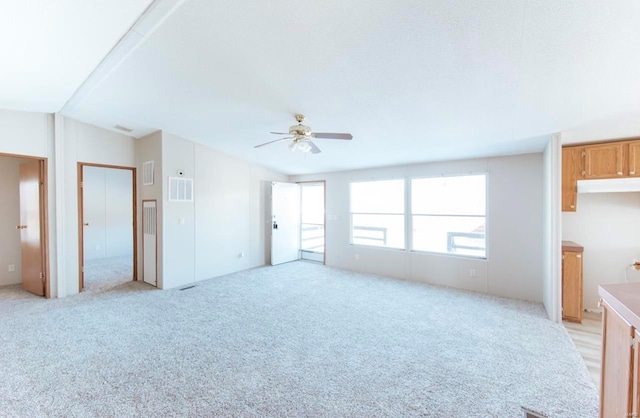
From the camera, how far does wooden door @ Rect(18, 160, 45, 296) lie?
13.8ft

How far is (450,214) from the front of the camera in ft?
16.2

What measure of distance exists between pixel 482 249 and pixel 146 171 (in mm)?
6218

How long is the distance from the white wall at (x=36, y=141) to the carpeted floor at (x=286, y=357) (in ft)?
2.94

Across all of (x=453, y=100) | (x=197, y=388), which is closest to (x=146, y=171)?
(x=197, y=388)

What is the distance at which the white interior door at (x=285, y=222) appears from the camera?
6.42 m

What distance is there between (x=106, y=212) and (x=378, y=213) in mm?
7245

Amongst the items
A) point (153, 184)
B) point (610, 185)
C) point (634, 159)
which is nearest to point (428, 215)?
point (610, 185)

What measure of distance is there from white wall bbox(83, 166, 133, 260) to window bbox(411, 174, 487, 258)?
24.7 feet

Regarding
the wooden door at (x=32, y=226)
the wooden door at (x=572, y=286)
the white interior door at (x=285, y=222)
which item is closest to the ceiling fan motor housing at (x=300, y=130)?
the white interior door at (x=285, y=222)

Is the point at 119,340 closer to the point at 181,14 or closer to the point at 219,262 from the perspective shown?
the point at 219,262

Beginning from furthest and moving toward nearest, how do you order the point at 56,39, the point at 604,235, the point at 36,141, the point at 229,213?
1. the point at 229,213
2. the point at 36,141
3. the point at 604,235
4. the point at 56,39

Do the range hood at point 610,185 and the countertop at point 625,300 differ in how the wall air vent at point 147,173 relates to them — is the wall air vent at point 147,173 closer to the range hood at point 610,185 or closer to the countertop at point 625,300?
the countertop at point 625,300

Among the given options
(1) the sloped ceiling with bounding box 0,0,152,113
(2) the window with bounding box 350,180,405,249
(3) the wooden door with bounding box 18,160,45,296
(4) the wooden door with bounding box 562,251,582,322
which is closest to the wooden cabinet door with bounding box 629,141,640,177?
(4) the wooden door with bounding box 562,251,582,322

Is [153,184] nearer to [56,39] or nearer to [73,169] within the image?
[73,169]
